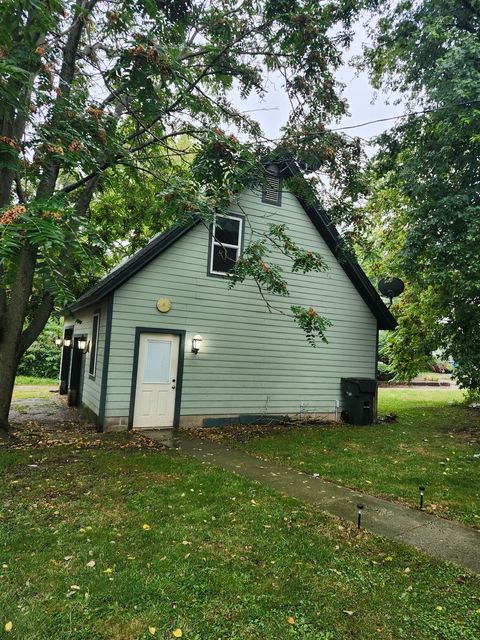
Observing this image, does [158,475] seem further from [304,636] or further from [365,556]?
[304,636]

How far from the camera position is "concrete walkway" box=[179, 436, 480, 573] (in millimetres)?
3697

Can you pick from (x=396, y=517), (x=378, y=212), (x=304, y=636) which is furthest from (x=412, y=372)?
(x=304, y=636)

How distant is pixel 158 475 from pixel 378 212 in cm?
1313

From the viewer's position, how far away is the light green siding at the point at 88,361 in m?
8.60

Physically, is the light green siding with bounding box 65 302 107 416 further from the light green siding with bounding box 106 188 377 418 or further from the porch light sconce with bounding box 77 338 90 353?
the light green siding with bounding box 106 188 377 418

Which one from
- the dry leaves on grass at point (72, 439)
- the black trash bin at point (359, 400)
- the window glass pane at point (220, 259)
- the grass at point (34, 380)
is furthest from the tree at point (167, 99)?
the grass at point (34, 380)

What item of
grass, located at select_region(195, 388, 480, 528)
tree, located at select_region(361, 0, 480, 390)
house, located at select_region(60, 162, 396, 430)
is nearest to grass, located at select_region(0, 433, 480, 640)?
grass, located at select_region(195, 388, 480, 528)

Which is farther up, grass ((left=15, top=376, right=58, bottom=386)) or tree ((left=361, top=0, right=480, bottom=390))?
tree ((left=361, top=0, right=480, bottom=390))

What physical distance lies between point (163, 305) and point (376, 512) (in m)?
5.83

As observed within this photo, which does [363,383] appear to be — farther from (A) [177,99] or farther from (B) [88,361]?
(A) [177,99]

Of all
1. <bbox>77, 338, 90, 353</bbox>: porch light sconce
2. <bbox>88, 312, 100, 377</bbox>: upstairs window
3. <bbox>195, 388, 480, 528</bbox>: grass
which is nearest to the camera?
<bbox>195, 388, 480, 528</bbox>: grass

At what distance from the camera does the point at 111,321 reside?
8.11m

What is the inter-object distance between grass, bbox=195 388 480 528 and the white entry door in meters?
1.27

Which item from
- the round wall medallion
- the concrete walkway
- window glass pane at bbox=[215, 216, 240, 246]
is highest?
window glass pane at bbox=[215, 216, 240, 246]
